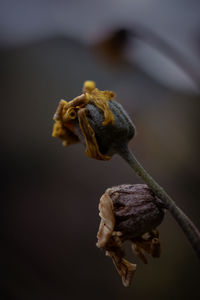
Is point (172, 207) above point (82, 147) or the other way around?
the other way around

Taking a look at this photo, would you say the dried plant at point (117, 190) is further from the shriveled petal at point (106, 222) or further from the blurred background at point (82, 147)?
the blurred background at point (82, 147)

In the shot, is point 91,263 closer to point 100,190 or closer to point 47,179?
point 100,190

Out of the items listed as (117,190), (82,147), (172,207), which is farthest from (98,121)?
(82,147)

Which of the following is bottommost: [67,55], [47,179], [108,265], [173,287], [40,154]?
[173,287]

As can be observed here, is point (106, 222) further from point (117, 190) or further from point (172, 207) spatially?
point (172, 207)

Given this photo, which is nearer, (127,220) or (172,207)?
(172,207)

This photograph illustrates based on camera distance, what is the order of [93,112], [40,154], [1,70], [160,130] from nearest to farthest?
[93,112]
[160,130]
[40,154]
[1,70]

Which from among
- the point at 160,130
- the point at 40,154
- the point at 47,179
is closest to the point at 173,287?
the point at 160,130
